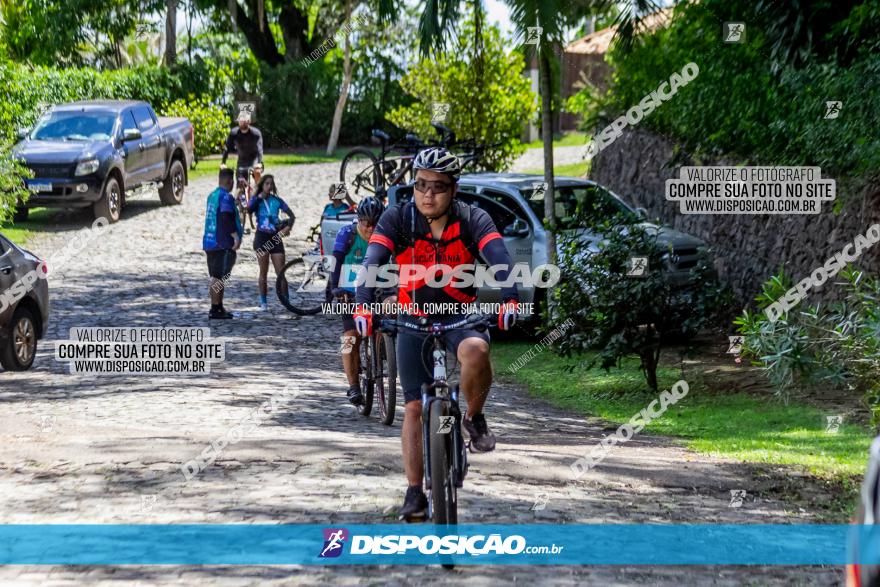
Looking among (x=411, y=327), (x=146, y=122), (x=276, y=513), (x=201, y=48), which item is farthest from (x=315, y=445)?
(x=201, y=48)

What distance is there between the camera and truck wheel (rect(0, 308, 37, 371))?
14102 mm

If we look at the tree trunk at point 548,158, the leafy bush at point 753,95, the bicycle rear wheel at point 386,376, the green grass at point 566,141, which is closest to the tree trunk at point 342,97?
the green grass at point 566,141

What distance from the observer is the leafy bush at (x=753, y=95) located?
13.7 meters

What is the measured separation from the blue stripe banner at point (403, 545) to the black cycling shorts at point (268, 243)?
1136cm

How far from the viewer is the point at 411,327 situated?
7160 mm

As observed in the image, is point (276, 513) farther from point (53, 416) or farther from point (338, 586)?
point (53, 416)

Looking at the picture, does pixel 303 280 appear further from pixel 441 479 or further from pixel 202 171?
pixel 202 171

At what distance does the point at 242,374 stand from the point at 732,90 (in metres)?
7.45

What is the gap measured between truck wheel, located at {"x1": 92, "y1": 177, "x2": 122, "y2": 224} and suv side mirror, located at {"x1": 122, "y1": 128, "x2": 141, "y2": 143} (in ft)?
2.55

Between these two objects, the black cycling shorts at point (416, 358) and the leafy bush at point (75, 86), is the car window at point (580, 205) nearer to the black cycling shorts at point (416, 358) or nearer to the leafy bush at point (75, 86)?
the black cycling shorts at point (416, 358)

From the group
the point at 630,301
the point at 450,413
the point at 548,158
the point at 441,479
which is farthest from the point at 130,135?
the point at 441,479

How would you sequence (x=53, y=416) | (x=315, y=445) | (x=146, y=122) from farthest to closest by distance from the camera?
(x=146, y=122)
(x=53, y=416)
(x=315, y=445)

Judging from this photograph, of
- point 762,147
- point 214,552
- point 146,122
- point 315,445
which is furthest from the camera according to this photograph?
point 146,122

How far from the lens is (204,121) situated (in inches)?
1432
